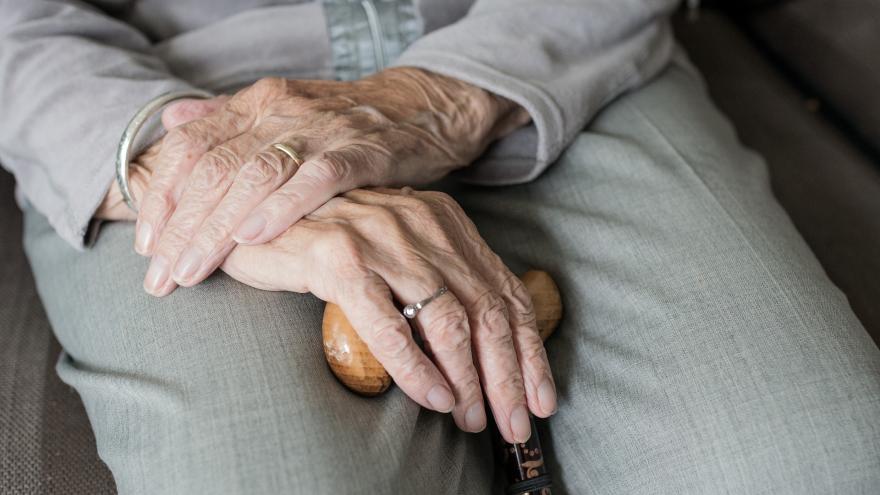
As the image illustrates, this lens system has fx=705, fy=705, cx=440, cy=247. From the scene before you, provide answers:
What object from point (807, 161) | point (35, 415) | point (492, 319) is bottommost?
point (35, 415)

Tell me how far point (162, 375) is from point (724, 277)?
1.82 feet

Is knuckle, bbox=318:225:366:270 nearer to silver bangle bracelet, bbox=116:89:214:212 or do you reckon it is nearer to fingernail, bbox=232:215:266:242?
fingernail, bbox=232:215:266:242

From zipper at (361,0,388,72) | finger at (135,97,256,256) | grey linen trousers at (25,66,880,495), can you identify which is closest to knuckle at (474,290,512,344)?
grey linen trousers at (25,66,880,495)

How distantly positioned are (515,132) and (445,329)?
1.18 ft

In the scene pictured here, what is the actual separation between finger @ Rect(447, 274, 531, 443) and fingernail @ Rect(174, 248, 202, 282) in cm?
23

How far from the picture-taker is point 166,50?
3.04 ft

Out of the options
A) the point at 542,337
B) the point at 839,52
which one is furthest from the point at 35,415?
the point at 839,52

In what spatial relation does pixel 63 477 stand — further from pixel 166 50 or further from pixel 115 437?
pixel 166 50

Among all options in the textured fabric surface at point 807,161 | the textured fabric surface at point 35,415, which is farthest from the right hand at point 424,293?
the textured fabric surface at point 807,161

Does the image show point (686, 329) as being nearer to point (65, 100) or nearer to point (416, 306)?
point (416, 306)

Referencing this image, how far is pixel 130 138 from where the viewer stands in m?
0.73

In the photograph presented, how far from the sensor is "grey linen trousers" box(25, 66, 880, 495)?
1.95ft

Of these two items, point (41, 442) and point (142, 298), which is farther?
point (41, 442)

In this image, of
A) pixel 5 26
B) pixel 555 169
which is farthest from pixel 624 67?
pixel 5 26
